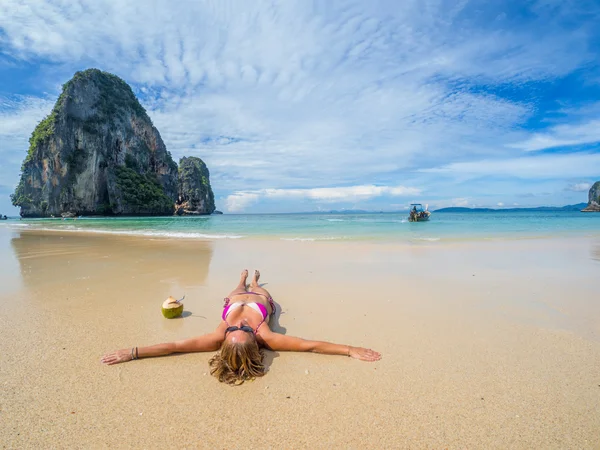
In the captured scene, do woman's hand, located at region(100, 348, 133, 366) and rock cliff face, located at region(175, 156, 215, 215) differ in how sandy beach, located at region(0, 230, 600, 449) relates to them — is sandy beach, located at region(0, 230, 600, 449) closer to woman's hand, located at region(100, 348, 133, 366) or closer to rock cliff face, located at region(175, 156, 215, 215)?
woman's hand, located at region(100, 348, 133, 366)

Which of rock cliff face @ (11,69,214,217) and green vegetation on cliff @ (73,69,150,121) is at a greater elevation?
green vegetation on cliff @ (73,69,150,121)

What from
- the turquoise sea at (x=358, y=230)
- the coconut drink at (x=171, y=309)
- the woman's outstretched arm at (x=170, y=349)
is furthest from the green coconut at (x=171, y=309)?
the turquoise sea at (x=358, y=230)

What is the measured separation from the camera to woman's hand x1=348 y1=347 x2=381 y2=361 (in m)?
3.46

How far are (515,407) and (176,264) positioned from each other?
8.77 meters

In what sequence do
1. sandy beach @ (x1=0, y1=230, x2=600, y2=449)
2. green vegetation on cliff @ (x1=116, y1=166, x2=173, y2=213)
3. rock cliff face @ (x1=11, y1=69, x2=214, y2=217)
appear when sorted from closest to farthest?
sandy beach @ (x1=0, y1=230, x2=600, y2=449)
rock cliff face @ (x1=11, y1=69, x2=214, y2=217)
green vegetation on cliff @ (x1=116, y1=166, x2=173, y2=213)

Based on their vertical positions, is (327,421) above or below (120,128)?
below

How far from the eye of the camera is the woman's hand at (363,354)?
3465 mm

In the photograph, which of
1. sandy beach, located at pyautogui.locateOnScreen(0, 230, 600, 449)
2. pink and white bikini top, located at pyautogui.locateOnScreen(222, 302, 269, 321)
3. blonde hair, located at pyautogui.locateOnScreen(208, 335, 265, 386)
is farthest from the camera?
pink and white bikini top, located at pyautogui.locateOnScreen(222, 302, 269, 321)

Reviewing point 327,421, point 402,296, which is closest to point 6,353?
point 327,421

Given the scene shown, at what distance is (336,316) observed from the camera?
16.0 feet

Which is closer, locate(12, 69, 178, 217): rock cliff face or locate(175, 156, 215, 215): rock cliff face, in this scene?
locate(12, 69, 178, 217): rock cliff face

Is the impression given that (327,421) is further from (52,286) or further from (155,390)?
(52,286)

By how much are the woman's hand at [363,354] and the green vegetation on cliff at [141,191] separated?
88.6 metres

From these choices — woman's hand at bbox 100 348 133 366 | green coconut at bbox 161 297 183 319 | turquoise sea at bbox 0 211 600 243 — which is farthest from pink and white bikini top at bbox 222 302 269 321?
turquoise sea at bbox 0 211 600 243
